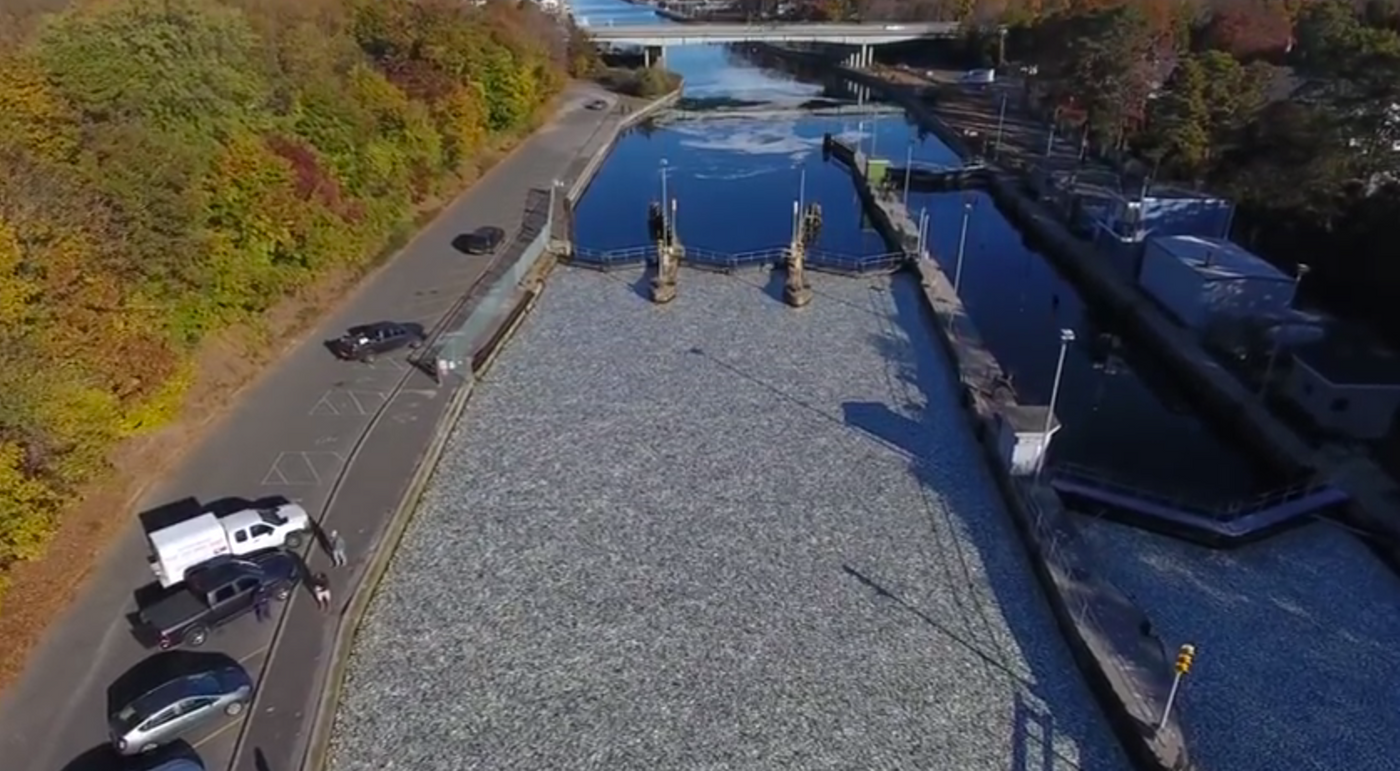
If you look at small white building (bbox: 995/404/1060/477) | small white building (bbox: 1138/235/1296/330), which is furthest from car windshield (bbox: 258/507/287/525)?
small white building (bbox: 1138/235/1296/330)

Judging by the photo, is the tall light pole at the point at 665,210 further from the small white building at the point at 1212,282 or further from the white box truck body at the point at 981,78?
the white box truck body at the point at 981,78

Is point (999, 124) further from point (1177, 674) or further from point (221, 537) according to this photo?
point (221, 537)

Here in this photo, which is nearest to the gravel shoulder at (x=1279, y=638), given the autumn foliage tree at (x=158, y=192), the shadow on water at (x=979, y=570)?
the shadow on water at (x=979, y=570)

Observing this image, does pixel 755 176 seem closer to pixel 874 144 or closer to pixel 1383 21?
pixel 874 144

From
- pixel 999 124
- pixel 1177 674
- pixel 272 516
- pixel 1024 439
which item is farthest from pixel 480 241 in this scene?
pixel 999 124

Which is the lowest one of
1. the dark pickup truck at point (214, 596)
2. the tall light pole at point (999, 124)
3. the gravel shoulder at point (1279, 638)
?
the gravel shoulder at point (1279, 638)

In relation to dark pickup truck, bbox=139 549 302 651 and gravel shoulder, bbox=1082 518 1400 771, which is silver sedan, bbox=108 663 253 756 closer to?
dark pickup truck, bbox=139 549 302 651
